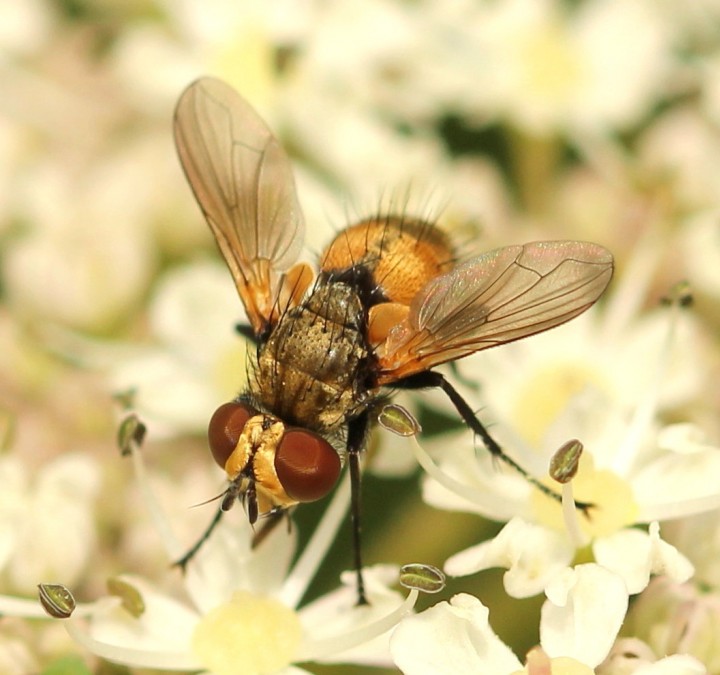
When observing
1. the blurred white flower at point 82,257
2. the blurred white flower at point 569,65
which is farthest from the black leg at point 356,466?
the blurred white flower at point 569,65

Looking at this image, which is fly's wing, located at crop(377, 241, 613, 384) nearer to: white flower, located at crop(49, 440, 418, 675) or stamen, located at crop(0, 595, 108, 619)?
→ white flower, located at crop(49, 440, 418, 675)

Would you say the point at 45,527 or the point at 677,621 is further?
the point at 45,527

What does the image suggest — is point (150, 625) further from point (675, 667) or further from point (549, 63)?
point (549, 63)

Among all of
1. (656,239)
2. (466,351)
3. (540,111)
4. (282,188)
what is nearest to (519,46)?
(540,111)

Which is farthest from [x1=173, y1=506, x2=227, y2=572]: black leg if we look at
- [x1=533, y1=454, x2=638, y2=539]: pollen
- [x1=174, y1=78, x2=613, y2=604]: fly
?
[x1=533, y1=454, x2=638, y2=539]: pollen


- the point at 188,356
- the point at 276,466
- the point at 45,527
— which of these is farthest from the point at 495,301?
the point at 188,356

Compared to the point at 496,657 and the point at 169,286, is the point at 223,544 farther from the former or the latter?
the point at 169,286

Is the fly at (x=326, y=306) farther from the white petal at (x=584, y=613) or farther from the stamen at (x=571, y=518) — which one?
the white petal at (x=584, y=613)
